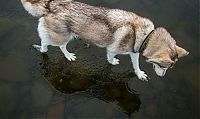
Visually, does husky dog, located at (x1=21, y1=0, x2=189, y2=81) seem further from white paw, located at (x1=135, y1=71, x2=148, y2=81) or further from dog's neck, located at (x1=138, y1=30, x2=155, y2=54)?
white paw, located at (x1=135, y1=71, x2=148, y2=81)

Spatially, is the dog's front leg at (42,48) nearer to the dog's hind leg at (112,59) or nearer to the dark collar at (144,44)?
the dog's hind leg at (112,59)

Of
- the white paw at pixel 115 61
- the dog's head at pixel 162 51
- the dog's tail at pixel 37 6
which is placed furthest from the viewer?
the white paw at pixel 115 61

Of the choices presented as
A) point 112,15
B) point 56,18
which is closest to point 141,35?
point 112,15

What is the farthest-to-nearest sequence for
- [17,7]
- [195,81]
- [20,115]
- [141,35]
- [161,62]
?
[17,7]
[195,81]
[20,115]
[141,35]
[161,62]

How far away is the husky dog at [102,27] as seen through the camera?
18.8 feet

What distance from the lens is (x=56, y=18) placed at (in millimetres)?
5902

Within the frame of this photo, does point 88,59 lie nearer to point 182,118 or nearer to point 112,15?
point 112,15

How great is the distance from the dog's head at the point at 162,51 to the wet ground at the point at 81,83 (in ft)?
3.50

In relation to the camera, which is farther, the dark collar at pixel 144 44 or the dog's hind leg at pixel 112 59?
the dog's hind leg at pixel 112 59

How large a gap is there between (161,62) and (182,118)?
1.57m

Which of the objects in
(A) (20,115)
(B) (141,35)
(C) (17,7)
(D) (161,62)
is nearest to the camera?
(D) (161,62)

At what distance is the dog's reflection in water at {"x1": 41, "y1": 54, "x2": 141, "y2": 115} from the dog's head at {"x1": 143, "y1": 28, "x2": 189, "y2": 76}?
3.75 feet

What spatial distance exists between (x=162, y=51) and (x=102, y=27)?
1.21 metres

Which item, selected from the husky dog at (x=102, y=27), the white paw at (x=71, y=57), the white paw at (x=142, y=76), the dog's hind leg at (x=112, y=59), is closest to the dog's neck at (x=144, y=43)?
the husky dog at (x=102, y=27)
